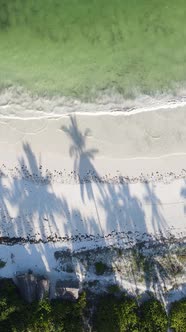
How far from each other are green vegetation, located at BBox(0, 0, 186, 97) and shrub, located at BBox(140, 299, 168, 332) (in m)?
5.91

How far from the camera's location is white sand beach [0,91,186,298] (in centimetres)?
1258

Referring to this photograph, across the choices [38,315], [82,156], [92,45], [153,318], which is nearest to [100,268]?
[153,318]

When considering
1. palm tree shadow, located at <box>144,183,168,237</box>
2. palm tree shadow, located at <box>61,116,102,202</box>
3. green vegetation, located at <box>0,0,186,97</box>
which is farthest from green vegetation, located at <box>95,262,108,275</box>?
green vegetation, located at <box>0,0,186,97</box>

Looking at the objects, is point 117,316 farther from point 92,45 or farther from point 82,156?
point 92,45

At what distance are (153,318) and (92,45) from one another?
25.6 feet

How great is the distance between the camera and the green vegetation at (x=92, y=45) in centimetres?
1307

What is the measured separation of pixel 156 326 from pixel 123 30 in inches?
329

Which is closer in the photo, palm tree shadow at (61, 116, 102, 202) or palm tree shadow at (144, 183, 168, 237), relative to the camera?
palm tree shadow at (144, 183, 168, 237)

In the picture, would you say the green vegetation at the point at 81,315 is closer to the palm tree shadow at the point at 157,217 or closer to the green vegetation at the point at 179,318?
the green vegetation at the point at 179,318

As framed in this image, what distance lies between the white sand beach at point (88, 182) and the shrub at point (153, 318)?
70.6 inches

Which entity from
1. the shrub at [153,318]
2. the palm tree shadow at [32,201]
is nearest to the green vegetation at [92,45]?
the palm tree shadow at [32,201]

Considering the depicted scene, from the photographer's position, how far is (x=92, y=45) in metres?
13.3

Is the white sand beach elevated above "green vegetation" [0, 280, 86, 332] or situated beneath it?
elevated above

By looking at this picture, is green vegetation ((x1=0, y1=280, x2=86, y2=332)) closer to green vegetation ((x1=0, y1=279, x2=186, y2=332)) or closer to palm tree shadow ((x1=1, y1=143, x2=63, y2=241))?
green vegetation ((x1=0, y1=279, x2=186, y2=332))
